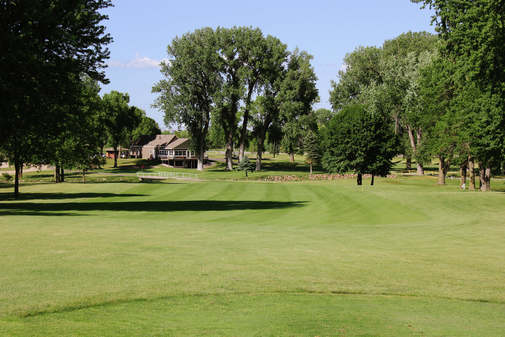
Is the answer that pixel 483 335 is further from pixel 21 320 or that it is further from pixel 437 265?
pixel 21 320

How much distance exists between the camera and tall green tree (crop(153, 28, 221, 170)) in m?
103

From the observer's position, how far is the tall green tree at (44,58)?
A: 81.6 feet

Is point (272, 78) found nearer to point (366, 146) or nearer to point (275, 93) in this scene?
point (275, 93)

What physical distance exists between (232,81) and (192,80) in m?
9.11

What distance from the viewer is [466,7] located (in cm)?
3450

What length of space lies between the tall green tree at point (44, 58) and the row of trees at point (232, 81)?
→ 7234 cm

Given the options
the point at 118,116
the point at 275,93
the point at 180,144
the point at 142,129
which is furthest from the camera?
the point at 142,129

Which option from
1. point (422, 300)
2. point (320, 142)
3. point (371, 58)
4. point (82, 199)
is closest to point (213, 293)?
point (422, 300)

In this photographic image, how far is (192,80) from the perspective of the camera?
104812 millimetres

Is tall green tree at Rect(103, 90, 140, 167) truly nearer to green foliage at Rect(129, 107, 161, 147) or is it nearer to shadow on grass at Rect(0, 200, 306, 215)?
green foliage at Rect(129, 107, 161, 147)

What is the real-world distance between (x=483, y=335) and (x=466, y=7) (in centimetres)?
3252

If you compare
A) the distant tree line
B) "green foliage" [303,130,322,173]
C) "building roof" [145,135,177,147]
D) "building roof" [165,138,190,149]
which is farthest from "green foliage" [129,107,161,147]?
"green foliage" [303,130,322,173]

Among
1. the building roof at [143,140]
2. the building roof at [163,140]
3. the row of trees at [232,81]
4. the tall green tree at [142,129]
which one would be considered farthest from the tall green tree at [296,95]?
the tall green tree at [142,129]

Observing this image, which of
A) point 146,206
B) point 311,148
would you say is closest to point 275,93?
point 311,148
